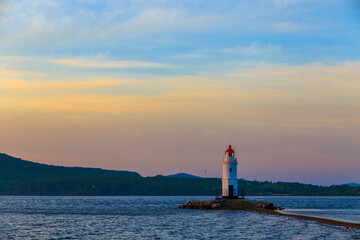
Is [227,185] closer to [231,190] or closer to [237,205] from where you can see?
[231,190]

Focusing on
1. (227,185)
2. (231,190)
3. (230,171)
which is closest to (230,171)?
(230,171)

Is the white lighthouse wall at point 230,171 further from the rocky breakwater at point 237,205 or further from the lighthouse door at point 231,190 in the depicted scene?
the rocky breakwater at point 237,205

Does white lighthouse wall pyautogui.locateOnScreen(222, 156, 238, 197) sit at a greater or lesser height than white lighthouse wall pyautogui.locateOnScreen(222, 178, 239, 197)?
greater

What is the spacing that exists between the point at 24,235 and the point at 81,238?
21.0ft

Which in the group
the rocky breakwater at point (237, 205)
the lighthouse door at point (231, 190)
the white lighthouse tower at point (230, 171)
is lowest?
the rocky breakwater at point (237, 205)

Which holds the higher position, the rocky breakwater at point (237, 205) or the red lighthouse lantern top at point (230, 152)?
the red lighthouse lantern top at point (230, 152)

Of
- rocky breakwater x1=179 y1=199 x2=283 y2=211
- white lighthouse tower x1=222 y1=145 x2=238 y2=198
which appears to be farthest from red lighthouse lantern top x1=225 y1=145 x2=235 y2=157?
rocky breakwater x1=179 y1=199 x2=283 y2=211

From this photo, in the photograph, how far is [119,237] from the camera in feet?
165

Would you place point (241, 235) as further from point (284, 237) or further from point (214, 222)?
point (214, 222)

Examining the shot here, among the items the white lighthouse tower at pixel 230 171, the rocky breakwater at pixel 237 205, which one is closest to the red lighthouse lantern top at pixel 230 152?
the white lighthouse tower at pixel 230 171

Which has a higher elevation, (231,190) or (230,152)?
(230,152)

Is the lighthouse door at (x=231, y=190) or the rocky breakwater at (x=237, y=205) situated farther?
the lighthouse door at (x=231, y=190)

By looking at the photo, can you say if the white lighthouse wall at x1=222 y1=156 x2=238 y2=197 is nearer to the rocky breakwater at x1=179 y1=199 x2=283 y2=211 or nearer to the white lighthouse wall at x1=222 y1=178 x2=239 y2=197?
the white lighthouse wall at x1=222 y1=178 x2=239 y2=197

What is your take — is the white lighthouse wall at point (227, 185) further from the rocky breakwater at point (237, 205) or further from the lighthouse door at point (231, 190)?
the rocky breakwater at point (237, 205)
